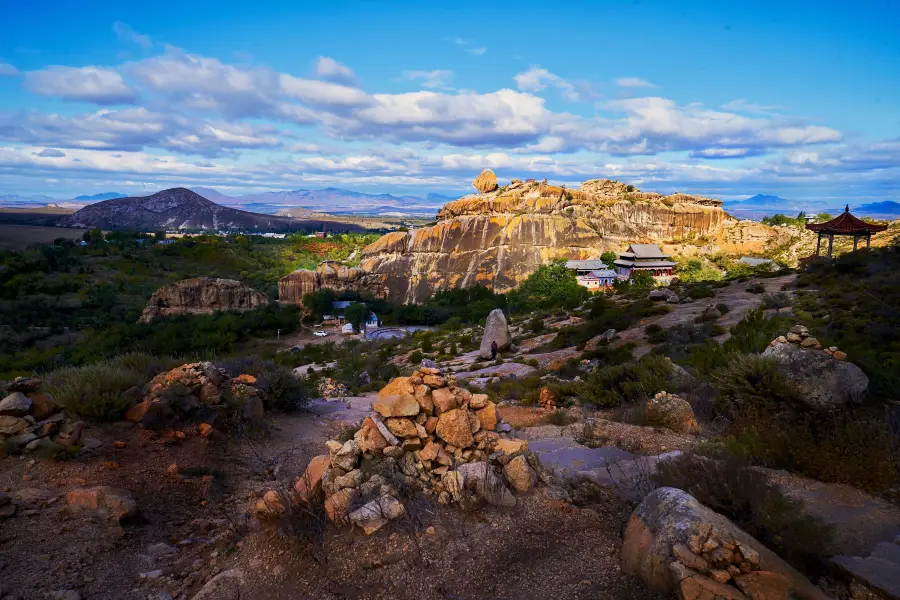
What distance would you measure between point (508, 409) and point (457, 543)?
572 centimetres

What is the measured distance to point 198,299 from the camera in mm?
37781

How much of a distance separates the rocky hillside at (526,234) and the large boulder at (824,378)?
154 feet

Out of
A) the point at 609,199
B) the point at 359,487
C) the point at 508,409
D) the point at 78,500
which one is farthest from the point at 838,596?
the point at 609,199

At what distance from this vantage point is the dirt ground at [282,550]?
11.3 feet

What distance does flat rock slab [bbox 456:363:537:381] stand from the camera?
14.1 meters

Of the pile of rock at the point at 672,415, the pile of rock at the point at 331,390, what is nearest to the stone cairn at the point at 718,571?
the pile of rock at the point at 672,415

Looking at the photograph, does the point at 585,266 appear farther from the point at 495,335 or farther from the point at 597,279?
the point at 495,335

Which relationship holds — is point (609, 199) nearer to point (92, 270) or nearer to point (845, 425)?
point (92, 270)

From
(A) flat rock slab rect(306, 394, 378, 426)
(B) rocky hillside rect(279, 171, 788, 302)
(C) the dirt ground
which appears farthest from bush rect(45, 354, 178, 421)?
(B) rocky hillside rect(279, 171, 788, 302)

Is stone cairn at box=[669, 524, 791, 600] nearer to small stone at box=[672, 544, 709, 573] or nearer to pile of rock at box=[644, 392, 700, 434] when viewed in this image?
small stone at box=[672, 544, 709, 573]

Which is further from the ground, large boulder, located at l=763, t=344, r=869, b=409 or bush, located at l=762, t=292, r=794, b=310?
large boulder, located at l=763, t=344, r=869, b=409

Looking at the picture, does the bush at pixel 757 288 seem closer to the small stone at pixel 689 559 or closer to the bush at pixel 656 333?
the bush at pixel 656 333

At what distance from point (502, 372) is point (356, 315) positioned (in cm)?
2527

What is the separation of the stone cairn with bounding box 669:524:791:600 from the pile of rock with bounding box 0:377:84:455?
616cm
